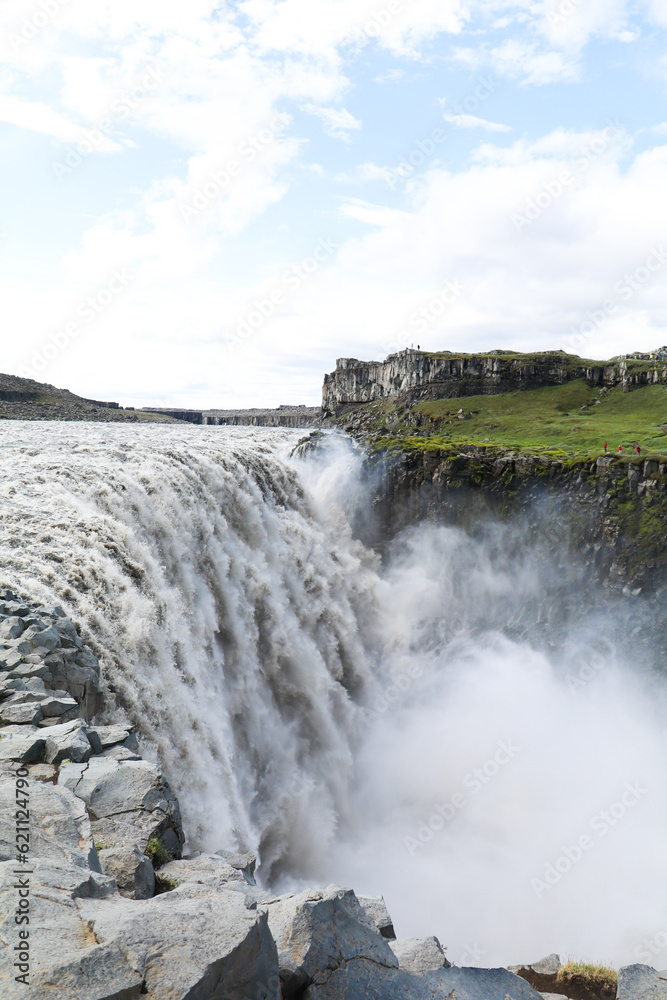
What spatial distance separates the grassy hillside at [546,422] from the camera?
4103 centimetres

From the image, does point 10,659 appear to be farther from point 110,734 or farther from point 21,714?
point 110,734

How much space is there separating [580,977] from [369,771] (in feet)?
59.4

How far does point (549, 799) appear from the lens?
2491 cm

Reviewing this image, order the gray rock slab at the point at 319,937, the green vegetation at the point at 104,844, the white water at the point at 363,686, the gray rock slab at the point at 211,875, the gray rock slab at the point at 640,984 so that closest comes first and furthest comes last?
1. the gray rock slab at the point at 319,937
2. the gray rock slab at the point at 211,875
3. the green vegetation at the point at 104,844
4. the gray rock slab at the point at 640,984
5. the white water at the point at 363,686

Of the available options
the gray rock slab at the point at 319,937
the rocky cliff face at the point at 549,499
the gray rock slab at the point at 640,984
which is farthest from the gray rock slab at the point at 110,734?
the rocky cliff face at the point at 549,499

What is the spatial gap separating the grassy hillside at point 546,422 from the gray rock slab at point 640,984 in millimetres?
29746

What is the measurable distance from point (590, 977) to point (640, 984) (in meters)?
1.52

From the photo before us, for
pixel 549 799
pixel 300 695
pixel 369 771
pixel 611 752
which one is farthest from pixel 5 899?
pixel 611 752

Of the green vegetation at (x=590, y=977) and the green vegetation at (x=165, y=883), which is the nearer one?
the green vegetation at (x=165, y=883)

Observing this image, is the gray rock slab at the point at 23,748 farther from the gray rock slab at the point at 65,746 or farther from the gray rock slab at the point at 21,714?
the gray rock slab at the point at 21,714

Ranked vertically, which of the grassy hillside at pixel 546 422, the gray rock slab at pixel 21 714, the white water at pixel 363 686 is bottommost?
the white water at pixel 363 686

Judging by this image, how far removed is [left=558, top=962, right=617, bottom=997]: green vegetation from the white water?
8.31 m

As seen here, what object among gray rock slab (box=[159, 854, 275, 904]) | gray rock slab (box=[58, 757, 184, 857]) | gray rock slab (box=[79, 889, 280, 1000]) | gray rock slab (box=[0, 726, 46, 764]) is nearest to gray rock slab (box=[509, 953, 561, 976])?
gray rock slab (box=[159, 854, 275, 904])

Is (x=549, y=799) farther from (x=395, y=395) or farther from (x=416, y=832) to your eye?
(x=395, y=395)
